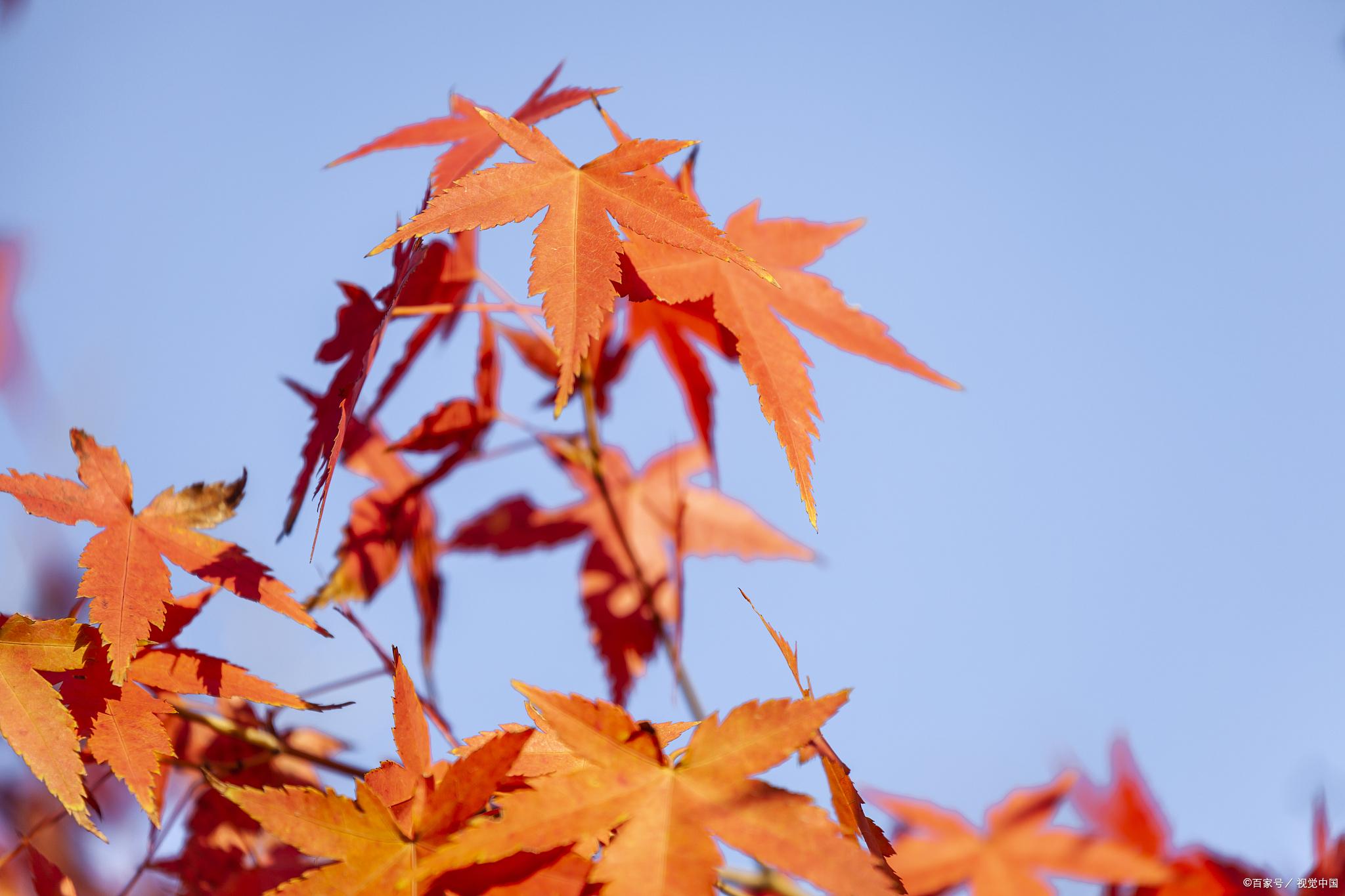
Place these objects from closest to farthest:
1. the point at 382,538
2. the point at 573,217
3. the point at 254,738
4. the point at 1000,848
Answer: the point at 573,217 < the point at 254,738 < the point at 382,538 < the point at 1000,848

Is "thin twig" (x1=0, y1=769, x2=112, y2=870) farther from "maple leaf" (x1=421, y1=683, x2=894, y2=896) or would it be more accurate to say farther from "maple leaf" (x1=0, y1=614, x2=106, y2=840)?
"maple leaf" (x1=421, y1=683, x2=894, y2=896)

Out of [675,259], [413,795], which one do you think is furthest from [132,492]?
[675,259]

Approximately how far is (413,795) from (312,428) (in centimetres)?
34

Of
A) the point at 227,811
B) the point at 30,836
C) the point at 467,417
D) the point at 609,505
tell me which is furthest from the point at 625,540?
the point at 30,836

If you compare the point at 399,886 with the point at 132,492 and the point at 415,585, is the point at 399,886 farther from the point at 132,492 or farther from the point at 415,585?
the point at 415,585

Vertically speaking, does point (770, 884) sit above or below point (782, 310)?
below

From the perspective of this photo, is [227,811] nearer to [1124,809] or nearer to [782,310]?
[782,310]

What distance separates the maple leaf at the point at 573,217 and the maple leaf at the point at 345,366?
0.05m

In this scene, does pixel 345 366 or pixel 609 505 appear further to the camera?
pixel 609 505

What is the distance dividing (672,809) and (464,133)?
0.59 m

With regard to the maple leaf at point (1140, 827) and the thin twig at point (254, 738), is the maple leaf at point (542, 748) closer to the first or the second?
the thin twig at point (254, 738)

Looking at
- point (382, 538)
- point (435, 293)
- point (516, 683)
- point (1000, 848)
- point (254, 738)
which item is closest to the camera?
point (516, 683)

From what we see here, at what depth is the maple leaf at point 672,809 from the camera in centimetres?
44

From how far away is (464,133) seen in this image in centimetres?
77
